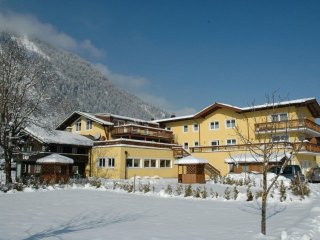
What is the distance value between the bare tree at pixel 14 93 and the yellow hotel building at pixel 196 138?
41.2 ft

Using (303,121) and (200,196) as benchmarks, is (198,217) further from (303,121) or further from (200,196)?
(303,121)

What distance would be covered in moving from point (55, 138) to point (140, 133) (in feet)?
32.4

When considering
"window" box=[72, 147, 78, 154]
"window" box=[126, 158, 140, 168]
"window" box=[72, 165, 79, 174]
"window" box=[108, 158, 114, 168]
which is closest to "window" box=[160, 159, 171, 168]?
"window" box=[126, 158, 140, 168]

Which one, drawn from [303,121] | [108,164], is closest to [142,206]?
[108,164]

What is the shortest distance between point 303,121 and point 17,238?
3536 centimetres

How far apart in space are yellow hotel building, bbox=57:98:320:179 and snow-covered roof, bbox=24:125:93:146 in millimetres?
1622

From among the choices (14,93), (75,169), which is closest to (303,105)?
(75,169)

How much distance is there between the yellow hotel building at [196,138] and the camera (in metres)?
38.4

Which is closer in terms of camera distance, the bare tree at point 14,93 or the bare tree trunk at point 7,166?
the bare tree trunk at point 7,166

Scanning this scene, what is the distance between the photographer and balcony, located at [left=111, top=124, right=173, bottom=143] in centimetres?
4222

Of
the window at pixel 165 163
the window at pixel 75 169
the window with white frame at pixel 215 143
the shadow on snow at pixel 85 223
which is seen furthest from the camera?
the window with white frame at pixel 215 143

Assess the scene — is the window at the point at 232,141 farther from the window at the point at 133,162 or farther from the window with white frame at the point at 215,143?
the window at the point at 133,162

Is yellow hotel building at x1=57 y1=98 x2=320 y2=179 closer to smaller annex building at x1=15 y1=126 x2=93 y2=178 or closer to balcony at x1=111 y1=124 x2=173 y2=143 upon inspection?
balcony at x1=111 y1=124 x2=173 y2=143

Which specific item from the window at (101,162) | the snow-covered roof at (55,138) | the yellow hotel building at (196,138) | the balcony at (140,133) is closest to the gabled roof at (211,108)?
the yellow hotel building at (196,138)
